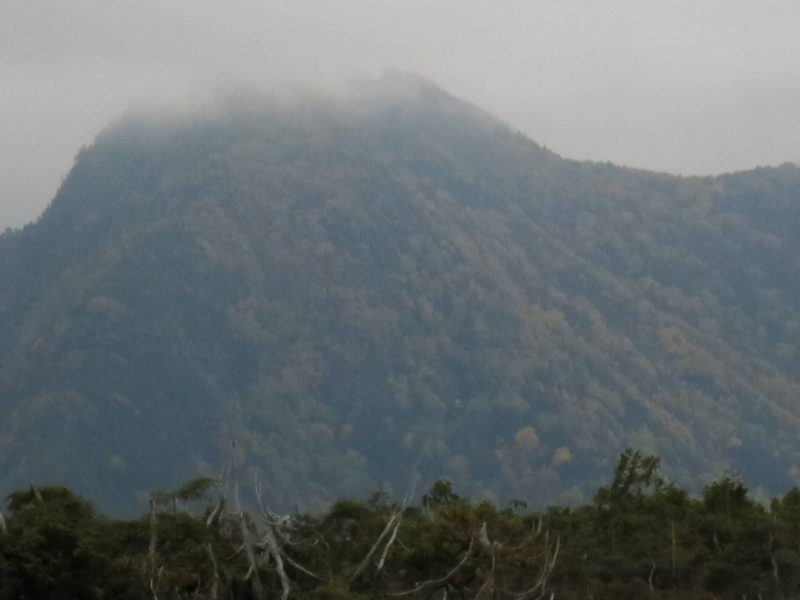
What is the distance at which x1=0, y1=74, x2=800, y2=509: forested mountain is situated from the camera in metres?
109

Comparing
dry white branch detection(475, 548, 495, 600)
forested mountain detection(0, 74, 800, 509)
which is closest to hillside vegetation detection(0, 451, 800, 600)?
dry white branch detection(475, 548, 495, 600)

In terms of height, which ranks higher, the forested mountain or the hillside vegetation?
the forested mountain

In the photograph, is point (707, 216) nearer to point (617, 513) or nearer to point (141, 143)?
point (141, 143)

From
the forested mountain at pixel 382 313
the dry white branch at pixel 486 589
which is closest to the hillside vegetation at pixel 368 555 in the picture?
the dry white branch at pixel 486 589

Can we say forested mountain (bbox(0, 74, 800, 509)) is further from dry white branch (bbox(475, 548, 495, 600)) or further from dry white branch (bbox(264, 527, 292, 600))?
dry white branch (bbox(475, 548, 495, 600))

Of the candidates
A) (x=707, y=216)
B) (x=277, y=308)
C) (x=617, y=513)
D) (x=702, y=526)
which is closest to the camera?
(x=702, y=526)

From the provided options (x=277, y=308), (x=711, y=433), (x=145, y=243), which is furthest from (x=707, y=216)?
(x=145, y=243)

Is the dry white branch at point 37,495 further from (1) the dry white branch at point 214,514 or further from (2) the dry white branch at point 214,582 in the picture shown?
(2) the dry white branch at point 214,582

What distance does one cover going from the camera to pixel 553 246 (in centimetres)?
15450

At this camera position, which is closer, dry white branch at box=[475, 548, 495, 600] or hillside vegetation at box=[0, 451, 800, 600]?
dry white branch at box=[475, 548, 495, 600]

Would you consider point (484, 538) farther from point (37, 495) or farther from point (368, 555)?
point (37, 495)

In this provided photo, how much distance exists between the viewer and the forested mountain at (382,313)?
10931 cm

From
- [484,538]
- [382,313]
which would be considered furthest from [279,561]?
[382,313]

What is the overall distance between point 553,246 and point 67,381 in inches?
2593
